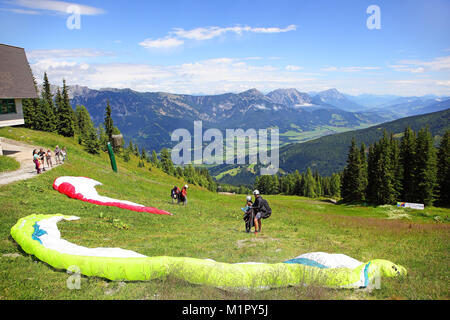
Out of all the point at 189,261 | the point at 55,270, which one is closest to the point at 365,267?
the point at 189,261

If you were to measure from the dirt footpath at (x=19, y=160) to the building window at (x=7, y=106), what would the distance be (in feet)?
21.7

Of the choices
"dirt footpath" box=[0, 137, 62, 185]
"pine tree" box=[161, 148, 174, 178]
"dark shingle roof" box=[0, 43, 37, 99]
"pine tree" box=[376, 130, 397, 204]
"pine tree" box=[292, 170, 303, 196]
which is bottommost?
"pine tree" box=[292, 170, 303, 196]

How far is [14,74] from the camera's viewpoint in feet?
124

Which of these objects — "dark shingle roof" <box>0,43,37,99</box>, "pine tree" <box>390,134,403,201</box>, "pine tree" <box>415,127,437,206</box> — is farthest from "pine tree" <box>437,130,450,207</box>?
"dark shingle roof" <box>0,43,37,99</box>

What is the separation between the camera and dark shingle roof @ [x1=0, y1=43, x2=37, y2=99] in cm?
3547

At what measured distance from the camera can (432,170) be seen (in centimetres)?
6384

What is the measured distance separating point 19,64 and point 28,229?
3752 centimetres

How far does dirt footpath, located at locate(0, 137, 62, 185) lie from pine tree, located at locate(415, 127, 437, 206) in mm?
76755

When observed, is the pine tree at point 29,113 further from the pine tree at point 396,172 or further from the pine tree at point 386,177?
the pine tree at point 396,172

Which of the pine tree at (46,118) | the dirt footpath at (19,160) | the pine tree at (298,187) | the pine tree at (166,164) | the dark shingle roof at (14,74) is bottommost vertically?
the pine tree at (298,187)

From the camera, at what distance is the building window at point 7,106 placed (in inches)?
1379

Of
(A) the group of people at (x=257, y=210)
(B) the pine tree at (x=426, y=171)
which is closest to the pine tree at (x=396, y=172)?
(B) the pine tree at (x=426, y=171)

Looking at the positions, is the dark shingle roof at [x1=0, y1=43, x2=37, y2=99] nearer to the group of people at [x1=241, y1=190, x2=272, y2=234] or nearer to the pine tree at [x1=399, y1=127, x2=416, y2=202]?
the group of people at [x1=241, y1=190, x2=272, y2=234]

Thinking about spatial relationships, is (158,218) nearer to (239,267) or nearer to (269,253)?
(269,253)
